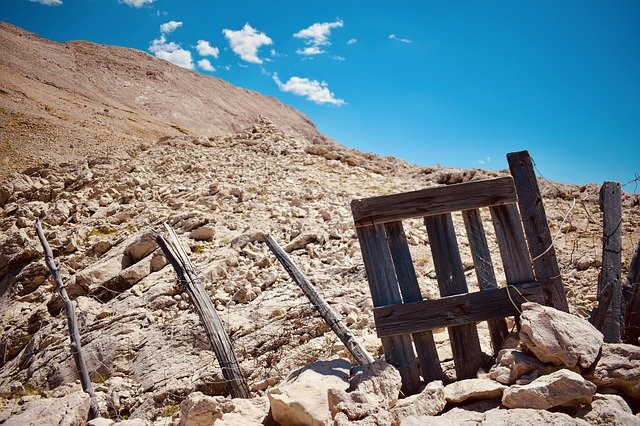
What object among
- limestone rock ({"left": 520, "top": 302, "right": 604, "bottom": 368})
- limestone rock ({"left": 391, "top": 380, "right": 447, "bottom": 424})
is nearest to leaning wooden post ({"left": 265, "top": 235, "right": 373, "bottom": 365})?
limestone rock ({"left": 391, "top": 380, "right": 447, "bottom": 424})

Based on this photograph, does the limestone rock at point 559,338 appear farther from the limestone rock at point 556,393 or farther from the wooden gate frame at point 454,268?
the wooden gate frame at point 454,268

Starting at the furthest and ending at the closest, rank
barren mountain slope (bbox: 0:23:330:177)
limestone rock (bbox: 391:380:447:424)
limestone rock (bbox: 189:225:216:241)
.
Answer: barren mountain slope (bbox: 0:23:330:177) < limestone rock (bbox: 189:225:216:241) < limestone rock (bbox: 391:380:447:424)

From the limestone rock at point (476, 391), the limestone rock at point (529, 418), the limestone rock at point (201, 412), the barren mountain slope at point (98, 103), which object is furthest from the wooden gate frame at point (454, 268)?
the barren mountain slope at point (98, 103)

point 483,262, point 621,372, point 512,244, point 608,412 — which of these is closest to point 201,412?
point 483,262

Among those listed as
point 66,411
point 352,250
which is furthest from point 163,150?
point 66,411

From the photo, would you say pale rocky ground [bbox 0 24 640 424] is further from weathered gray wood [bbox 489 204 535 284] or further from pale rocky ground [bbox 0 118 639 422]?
weathered gray wood [bbox 489 204 535 284]

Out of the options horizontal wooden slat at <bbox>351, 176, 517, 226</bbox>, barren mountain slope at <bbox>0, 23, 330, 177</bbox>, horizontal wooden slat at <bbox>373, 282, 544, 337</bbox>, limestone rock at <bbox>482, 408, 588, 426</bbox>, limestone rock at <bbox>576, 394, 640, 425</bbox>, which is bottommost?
limestone rock at <bbox>576, 394, 640, 425</bbox>

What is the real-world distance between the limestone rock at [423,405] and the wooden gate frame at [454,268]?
55 cm

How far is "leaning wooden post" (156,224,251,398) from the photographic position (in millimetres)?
5176

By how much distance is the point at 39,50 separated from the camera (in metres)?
45.4

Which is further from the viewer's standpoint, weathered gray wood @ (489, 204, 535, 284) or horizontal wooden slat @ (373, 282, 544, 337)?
weathered gray wood @ (489, 204, 535, 284)

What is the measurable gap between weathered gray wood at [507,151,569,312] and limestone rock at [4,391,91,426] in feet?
13.6

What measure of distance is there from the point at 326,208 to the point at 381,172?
5428 millimetres

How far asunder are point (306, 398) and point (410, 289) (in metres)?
1.25
